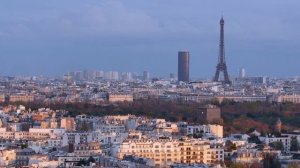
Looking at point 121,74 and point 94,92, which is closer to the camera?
point 94,92

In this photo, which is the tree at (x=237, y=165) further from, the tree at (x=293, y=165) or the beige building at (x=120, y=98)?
the beige building at (x=120, y=98)

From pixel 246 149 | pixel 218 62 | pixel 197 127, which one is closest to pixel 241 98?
pixel 218 62

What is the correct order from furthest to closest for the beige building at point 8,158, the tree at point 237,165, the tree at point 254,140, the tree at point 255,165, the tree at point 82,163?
the tree at point 254,140
the tree at point 255,165
the tree at point 237,165
the beige building at point 8,158
the tree at point 82,163

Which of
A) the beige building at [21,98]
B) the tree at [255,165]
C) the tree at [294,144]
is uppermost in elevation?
the beige building at [21,98]

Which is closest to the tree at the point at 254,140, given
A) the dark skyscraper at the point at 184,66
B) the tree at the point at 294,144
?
the tree at the point at 294,144

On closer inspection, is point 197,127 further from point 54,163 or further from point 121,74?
point 121,74

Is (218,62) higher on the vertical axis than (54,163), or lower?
higher
